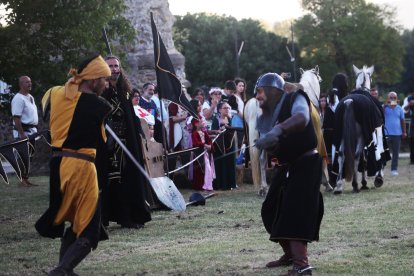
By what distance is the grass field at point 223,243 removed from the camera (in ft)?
27.6

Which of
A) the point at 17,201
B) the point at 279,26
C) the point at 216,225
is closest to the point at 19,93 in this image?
the point at 17,201

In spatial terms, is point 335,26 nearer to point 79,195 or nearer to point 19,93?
point 19,93

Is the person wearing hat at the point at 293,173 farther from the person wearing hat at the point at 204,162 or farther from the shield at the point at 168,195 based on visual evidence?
the person wearing hat at the point at 204,162

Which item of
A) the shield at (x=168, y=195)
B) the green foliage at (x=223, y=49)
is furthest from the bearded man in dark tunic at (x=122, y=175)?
the green foliage at (x=223, y=49)

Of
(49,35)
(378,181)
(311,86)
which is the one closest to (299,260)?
(311,86)

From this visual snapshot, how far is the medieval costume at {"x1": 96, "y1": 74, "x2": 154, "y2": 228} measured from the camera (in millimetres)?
11328

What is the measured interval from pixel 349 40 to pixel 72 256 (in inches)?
2289

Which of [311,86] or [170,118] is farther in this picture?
[170,118]

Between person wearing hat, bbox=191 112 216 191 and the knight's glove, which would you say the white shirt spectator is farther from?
the knight's glove

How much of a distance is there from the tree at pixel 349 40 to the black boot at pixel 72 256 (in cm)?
5339

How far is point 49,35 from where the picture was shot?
16.4 meters

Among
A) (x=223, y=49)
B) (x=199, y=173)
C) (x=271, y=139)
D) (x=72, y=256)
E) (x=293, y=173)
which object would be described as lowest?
(x=72, y=256)

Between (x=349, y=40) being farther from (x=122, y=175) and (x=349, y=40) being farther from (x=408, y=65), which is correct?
(x=122, y=175)

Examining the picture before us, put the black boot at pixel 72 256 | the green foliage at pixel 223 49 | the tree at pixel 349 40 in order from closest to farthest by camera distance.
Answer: the black boot at pixel 72 256, the green foliage at pixel 223 49, the tree at pixel 349 40
